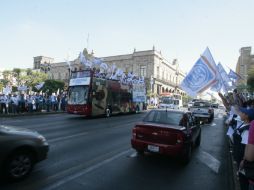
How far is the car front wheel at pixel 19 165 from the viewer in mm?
5328

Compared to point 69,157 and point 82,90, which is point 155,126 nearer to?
point 69,157

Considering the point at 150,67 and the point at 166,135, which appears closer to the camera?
the point at 166,135

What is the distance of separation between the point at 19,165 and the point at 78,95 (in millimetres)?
15373

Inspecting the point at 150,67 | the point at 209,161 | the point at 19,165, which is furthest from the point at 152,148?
the point at 150,67

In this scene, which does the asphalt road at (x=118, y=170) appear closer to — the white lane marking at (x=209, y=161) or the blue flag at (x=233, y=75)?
the white lane marking at (x=209, y=161)

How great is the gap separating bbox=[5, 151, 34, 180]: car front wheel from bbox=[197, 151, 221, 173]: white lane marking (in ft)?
15.6

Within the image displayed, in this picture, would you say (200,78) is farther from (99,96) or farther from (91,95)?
(99,96)

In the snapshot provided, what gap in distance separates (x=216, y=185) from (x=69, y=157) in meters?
4.01

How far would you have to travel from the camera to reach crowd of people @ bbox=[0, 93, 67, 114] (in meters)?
21.5

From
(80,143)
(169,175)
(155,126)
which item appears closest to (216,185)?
(169,175)

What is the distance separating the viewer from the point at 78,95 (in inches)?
816

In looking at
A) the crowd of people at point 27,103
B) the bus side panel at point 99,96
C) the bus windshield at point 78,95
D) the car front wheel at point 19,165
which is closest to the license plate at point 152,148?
the car front wheel at point 19,165

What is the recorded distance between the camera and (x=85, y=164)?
706 cm

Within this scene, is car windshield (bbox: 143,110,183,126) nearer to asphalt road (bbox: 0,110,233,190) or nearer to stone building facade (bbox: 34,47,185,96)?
asphalt road (bbox: 0,110,233,190)
